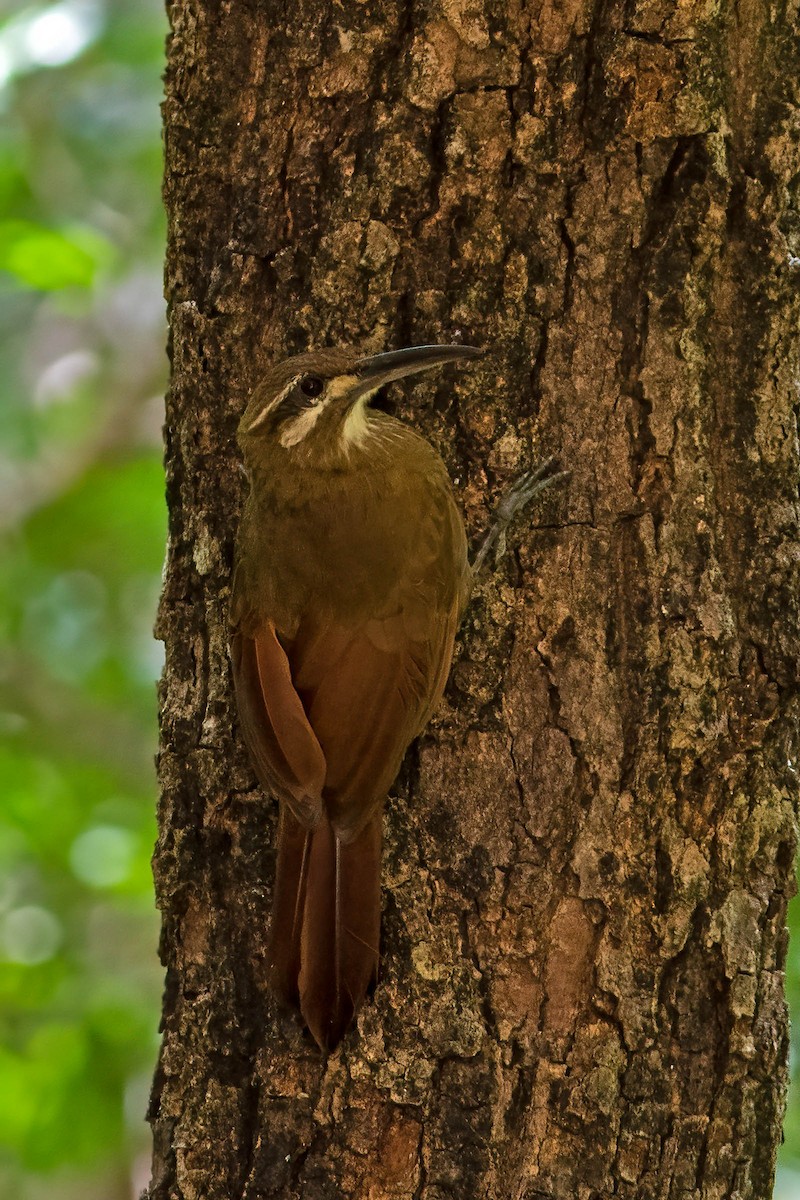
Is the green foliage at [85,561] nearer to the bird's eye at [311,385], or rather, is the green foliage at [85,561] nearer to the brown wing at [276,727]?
the bird's eye at [311,385]

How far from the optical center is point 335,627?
2.85 m

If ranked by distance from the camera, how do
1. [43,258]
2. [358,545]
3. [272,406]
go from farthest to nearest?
[43,258] → [358,545] → [272,406]

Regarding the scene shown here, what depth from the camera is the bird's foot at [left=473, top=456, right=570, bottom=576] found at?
2676 millimetres

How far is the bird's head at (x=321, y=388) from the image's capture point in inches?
105

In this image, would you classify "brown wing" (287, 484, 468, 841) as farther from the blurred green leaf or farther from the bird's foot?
the blurred green leaf

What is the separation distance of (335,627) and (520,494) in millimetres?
500

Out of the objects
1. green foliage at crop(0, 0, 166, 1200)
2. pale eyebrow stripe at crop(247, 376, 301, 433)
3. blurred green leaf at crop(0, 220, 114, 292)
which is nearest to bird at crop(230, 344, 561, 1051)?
pale eyebrow stripe at crop(247, 376, 301, 433)

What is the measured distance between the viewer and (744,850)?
105 inches

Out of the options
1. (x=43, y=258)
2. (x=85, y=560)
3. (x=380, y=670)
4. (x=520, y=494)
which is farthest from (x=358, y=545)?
(x=85, y=560)

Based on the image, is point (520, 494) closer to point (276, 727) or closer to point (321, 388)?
point (321, 388)

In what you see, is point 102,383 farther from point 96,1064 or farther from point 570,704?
point 570,704

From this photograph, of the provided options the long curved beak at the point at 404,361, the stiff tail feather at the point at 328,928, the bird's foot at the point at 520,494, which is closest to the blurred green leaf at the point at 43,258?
the long curved beak at the point at 404,361

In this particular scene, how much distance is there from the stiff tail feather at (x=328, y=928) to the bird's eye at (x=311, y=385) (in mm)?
910

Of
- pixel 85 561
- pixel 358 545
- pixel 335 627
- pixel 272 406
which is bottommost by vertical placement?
pixel 85 561
